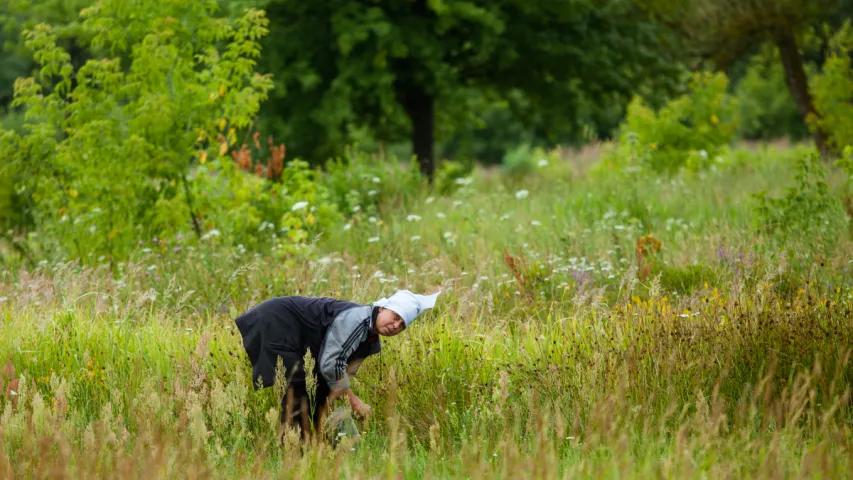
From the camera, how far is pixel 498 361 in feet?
17.3

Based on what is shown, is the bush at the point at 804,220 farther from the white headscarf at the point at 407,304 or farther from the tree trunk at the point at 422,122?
the tree trunk at the point at 422,122

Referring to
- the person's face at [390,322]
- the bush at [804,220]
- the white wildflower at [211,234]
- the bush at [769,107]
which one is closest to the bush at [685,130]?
the bush at [804,220]

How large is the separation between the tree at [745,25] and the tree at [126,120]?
8.39m

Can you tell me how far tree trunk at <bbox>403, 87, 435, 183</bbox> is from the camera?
1462cm

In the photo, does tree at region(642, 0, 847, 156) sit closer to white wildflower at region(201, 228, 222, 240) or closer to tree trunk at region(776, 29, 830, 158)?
tree trunk at region(776, 29, 830, 158)

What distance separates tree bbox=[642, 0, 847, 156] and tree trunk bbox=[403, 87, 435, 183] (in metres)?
3.87

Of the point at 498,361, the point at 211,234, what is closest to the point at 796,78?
the point at 211,234

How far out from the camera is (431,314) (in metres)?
6.28

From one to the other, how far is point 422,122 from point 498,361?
32.3ft

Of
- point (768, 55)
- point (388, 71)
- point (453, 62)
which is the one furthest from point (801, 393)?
point (768, 55)

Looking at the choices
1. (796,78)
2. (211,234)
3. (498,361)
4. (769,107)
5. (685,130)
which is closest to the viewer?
(498,361)

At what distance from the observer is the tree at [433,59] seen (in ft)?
41.0

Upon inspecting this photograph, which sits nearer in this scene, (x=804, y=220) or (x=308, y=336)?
(x=308, y=336)

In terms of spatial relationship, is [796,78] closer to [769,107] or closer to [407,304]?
[407,304]
